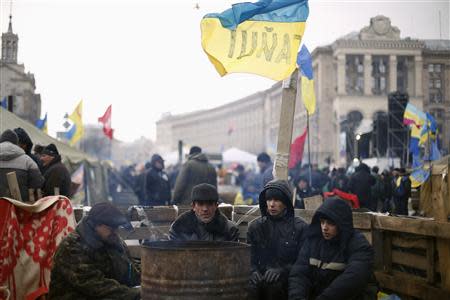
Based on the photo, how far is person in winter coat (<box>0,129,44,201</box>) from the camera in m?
8.95

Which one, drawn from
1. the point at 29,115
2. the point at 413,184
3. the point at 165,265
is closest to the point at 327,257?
the point at 165,265

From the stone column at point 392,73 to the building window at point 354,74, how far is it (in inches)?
144

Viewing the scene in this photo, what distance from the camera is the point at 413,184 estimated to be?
62.4 feet

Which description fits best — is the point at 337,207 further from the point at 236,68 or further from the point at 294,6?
the point at 294,6

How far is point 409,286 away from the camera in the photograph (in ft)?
22.3

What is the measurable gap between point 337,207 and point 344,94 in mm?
83743

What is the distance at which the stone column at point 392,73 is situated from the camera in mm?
88938

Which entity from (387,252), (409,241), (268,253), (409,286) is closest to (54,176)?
(268,253)

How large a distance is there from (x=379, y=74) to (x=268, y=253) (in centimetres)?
8866

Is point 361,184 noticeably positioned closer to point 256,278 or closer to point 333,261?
point 256,278

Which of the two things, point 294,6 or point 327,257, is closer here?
point 327,257

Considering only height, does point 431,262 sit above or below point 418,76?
below

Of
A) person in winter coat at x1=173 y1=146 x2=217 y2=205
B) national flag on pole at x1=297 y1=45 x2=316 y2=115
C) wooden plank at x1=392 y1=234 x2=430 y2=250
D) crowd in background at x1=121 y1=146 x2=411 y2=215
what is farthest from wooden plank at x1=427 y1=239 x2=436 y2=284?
person in winter coat at x1=173 y1=146 x2=217 y2=205

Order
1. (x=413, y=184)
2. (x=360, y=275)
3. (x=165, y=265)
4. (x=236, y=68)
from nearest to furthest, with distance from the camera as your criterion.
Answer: (x=165, y=265)
(x=360, y=275)
(x=236, y=68)
(x=413, y=184)
